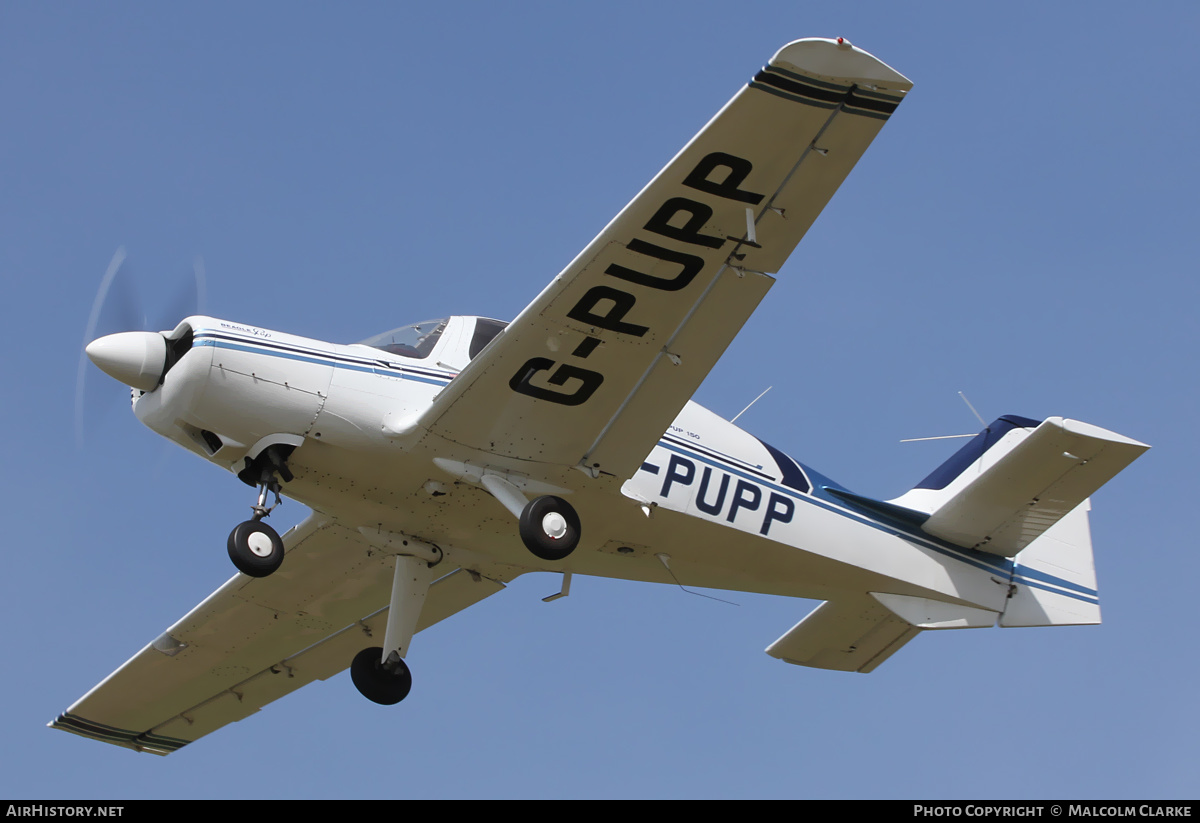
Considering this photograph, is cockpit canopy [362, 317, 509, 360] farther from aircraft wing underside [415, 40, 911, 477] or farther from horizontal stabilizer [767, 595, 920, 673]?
horizontal stabilizer [767, 595, 920, 673]

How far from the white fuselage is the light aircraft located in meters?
0.02

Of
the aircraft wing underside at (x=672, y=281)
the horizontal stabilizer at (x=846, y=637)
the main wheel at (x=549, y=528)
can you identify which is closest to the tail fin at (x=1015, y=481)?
the horizontal stabilizer at (x=846, y=637)

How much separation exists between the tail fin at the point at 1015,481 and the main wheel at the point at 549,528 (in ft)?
12.3

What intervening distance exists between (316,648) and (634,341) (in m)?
5.69

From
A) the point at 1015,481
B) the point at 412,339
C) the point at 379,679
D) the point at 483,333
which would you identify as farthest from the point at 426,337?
the point at 1015,481

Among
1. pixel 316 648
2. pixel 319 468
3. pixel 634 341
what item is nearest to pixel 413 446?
pixel 319 468

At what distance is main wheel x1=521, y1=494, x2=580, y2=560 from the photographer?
418 inches

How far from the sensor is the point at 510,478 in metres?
11.0

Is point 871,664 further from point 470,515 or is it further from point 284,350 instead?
point 284,350

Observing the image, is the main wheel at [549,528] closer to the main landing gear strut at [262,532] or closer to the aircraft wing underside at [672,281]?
the aircraft wing underside at [672,281]

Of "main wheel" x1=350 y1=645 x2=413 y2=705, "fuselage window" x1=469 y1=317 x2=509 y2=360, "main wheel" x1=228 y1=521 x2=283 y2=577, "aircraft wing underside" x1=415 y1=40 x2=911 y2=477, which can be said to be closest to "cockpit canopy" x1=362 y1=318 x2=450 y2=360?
"fuselage window" x1=469 y1=317 x2=509 y2=360

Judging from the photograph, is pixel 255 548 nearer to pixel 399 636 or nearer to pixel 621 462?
pixel 399 636

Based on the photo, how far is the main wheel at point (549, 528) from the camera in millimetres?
10625

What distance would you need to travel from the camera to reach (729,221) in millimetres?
9836
